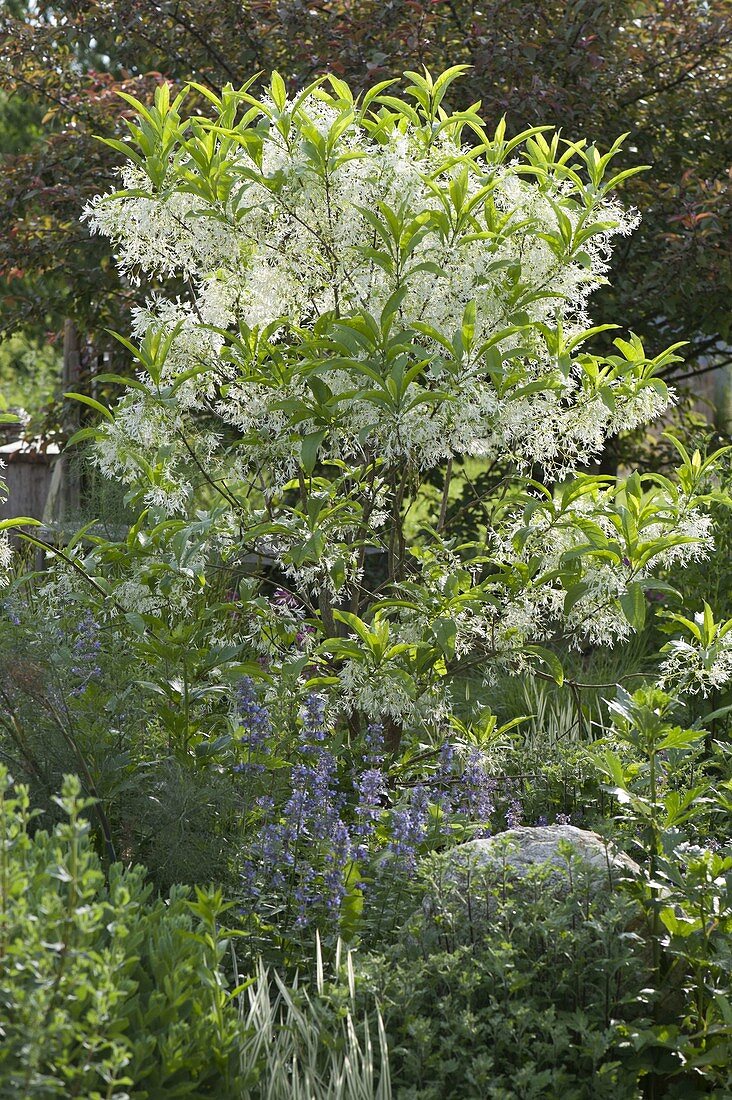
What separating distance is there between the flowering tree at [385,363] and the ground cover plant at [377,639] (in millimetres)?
12

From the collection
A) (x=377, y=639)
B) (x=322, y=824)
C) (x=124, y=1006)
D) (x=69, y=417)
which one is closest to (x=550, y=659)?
(x=377, y=639)

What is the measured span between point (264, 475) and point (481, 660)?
3.37 feet

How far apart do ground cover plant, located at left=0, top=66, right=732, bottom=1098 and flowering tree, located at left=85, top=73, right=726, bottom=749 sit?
0.01 meters

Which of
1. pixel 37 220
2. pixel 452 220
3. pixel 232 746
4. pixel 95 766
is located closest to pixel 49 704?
pixel 95 766

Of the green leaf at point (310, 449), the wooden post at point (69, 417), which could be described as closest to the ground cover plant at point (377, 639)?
the green leaf at point (310, 449)

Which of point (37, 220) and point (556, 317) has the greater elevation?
point (37, 220)

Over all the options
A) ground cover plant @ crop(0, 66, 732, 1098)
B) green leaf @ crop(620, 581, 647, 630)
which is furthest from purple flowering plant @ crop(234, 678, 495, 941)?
green leaf @ crop(620, 581, 647, 630)

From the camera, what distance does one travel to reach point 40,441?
714 cm

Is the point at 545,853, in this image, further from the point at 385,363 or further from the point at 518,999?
the point at 385,363

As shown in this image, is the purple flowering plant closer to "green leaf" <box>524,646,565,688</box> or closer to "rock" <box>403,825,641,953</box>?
"rock" <box>403,825,641,953</box>

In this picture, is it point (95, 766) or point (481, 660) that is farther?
point (481, 660)

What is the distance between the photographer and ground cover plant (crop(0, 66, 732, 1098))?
8.29 feet

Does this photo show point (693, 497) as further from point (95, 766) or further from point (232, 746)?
point (95, 766)

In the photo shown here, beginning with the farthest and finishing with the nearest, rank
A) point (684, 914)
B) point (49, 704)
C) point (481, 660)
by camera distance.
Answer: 1. point (481, 660)
2. point (49, 704)
3. point (684, 914)
